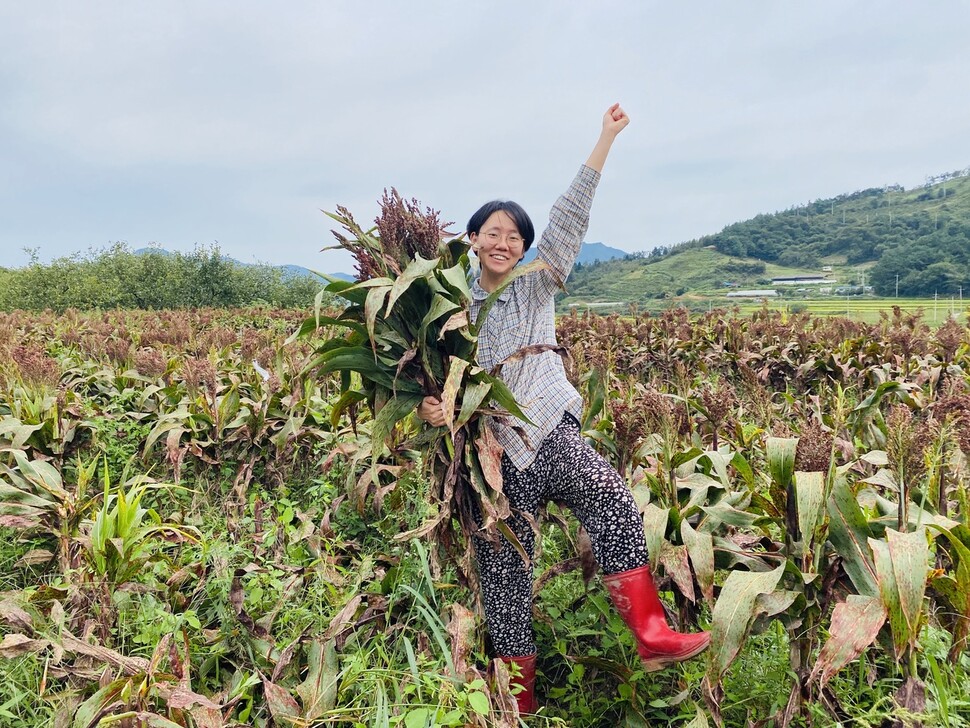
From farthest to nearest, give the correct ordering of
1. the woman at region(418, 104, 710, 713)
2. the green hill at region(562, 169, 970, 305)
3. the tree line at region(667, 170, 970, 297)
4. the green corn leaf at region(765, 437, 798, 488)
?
1. the green hill at region(562, 169, 970, 305)
2. the tree line at region(667, 170, 970, 297)
3. the woman at region(418, 104, 710, 713)
4. the green corn leaf at region(765, 437, 798, 488)

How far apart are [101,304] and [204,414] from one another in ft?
80.8

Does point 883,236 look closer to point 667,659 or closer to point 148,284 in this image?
point 148,284

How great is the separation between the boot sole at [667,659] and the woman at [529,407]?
272mm

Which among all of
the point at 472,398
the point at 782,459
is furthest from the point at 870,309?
the point at 472,398

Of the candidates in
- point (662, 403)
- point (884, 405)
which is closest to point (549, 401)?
point (662, 403)

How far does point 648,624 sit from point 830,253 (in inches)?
2446

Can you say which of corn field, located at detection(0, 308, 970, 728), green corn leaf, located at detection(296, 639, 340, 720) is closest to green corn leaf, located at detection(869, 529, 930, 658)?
corn field, located at detection(0, 308, 970, 728)

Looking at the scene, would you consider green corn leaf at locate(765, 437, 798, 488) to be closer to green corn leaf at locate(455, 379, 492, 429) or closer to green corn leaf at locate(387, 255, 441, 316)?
green corn leaf at locate(455, 379, 492, 429)

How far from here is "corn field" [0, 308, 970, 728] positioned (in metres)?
1.51

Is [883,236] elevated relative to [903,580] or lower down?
elevated

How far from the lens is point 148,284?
26562 millimetres

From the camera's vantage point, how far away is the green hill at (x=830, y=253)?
123 ft

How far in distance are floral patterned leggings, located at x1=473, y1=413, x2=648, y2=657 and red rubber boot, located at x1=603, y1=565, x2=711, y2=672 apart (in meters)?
0.09

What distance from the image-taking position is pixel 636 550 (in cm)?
179
